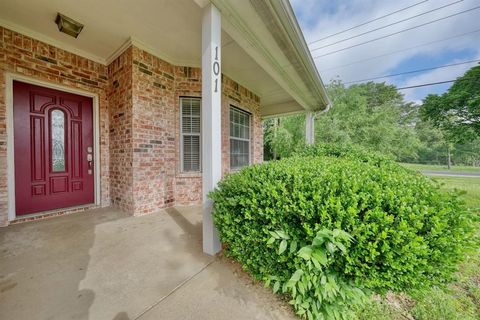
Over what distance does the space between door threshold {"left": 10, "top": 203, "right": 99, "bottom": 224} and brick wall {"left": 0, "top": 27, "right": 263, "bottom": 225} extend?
6.3 inches

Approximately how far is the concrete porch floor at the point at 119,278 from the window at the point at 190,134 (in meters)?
1.69

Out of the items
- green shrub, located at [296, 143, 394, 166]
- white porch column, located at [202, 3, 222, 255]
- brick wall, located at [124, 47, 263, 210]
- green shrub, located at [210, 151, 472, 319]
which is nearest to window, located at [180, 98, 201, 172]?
brick wall, located at [124, 47, 263, 210]

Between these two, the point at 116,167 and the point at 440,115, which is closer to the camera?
the point at 116,167

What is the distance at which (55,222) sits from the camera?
2.95 meters

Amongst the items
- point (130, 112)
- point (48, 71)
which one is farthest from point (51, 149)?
point (130, 112)

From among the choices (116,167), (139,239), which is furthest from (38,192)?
(139,239)

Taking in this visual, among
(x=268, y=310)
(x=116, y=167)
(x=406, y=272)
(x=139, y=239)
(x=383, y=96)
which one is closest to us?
(x=406, y=272)

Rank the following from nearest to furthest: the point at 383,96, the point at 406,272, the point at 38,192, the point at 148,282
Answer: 1. the point at 406,272
2. the point at 148,282
3. the point at 38,192
4. the point at 383,96

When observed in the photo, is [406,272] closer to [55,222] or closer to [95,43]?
[55,222]

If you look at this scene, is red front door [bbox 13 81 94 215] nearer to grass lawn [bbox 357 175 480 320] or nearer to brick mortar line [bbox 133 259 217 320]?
brick mortar line [bbox 133 259 217 320]

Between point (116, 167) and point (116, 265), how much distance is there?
7.33 feet

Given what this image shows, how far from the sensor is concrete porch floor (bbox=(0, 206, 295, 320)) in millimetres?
1383

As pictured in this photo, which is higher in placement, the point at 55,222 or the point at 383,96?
the point at 383,96

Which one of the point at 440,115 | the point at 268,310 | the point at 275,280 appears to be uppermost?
the point at 440,115
